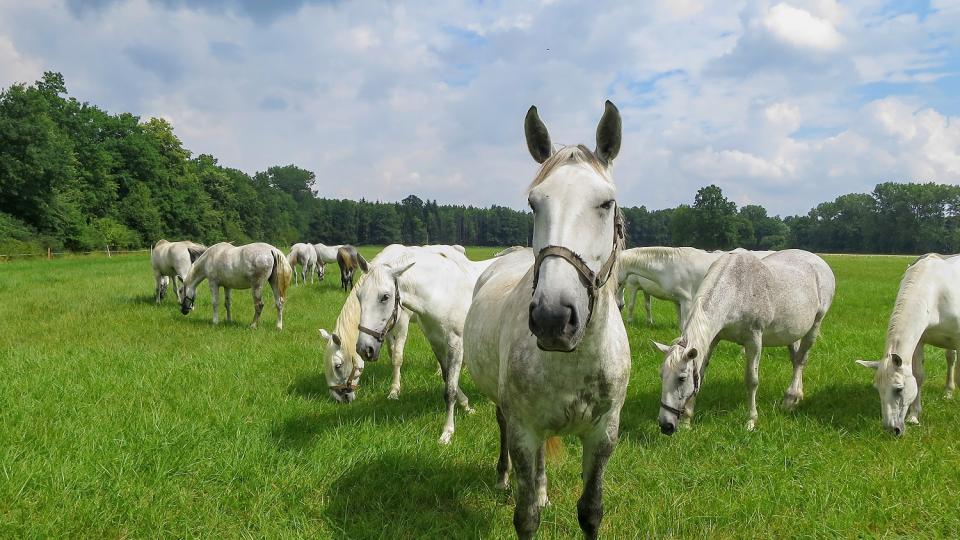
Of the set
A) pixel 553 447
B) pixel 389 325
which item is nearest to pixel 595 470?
pixel 553 447

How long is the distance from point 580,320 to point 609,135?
38.8 inches

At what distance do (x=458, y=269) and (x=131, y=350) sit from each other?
5.73 meters

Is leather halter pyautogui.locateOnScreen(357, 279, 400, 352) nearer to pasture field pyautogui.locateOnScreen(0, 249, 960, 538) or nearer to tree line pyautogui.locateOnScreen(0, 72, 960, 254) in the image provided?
pasture field pyautogui.locateOnScreen(0, 249, 960, 538)

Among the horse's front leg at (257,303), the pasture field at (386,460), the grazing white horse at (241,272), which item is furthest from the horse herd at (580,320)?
the grazing white horse at (241,272)

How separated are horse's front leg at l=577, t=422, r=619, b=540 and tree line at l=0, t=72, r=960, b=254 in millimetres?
7709

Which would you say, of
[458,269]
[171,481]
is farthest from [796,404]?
[171,481]

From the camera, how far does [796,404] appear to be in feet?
18.7

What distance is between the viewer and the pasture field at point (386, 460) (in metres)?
3.21

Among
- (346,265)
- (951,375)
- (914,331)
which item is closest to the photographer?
(914,331)

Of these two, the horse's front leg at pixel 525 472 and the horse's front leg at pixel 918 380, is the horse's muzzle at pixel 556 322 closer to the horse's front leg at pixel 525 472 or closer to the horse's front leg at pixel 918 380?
the horse's front leg at pixel 525 472

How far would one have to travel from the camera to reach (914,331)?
4.93 m

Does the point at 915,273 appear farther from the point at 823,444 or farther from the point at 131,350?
the point at 131,350

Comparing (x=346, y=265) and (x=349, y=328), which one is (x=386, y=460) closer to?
(x=349, y=328)

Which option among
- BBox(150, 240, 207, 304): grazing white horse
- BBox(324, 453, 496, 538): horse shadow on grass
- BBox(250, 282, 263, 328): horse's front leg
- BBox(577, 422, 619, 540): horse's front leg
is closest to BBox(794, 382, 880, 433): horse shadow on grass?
BBox(577, 422, 619, 540): horse's front leg
